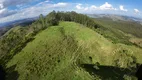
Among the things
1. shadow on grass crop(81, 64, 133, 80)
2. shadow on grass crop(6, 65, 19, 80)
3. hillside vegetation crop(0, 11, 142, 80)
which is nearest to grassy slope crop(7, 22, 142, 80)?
hillside vegetation crop(0, 11, 142, 80)

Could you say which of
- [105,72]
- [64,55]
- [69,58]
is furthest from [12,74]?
[105,72]

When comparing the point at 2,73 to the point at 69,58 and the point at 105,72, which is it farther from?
the point at 105,72

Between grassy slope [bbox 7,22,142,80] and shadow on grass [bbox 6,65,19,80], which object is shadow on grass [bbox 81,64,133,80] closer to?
grassy slope [bbox 7,22,142,80]

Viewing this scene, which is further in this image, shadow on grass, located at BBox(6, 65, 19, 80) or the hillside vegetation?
shadow on grass, located at BBox(6, 65, 19, 80)

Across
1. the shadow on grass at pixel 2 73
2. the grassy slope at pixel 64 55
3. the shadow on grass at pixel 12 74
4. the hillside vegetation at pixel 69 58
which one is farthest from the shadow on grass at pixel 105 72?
the shadow on grass at pixel 2 73

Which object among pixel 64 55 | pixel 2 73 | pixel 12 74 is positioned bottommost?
pixel 2 73

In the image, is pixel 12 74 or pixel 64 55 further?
pixel 64 55

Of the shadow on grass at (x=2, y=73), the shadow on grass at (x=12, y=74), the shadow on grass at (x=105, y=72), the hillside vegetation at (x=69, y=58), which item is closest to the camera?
the shadow on grass at (x=105, y=72)

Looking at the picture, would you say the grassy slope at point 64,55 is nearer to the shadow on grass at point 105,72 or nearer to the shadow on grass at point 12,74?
the shadow on grass at point 12,74

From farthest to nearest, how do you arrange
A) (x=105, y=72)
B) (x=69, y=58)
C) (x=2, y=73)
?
(x=69, y=58) < (x=2, y=73) < (x=105, y=72)
